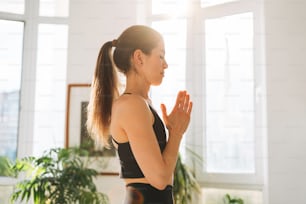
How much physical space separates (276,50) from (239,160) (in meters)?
0.42

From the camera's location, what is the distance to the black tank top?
1.88ft

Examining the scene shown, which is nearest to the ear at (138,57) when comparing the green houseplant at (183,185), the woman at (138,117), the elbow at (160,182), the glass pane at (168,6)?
the woman at (138,117)

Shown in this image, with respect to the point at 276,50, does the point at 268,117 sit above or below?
below

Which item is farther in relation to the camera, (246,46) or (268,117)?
(246,46)

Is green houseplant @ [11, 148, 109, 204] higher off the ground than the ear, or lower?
lower

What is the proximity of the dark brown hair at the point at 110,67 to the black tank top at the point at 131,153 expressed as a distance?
0.09 metres

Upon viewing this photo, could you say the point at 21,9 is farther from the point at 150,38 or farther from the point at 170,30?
the point at 150,38

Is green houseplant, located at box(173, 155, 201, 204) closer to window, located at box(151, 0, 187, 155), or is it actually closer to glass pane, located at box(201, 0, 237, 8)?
window, located at box(151, 0, 187, 155)

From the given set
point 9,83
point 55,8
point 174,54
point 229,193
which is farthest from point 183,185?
point 55,8

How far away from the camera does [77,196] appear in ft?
4.24

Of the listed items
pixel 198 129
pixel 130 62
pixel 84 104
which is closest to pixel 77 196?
pixel 84 104

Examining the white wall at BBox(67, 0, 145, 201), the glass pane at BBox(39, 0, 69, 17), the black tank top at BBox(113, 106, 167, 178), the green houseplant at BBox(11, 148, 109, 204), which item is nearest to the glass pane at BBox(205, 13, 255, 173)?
the white wall at BBox(67, 0, 145, 201)

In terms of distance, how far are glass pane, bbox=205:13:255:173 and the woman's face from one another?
775 millimetres

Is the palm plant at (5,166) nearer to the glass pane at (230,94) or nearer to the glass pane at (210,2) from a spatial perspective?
the glass pane at (230,94)
